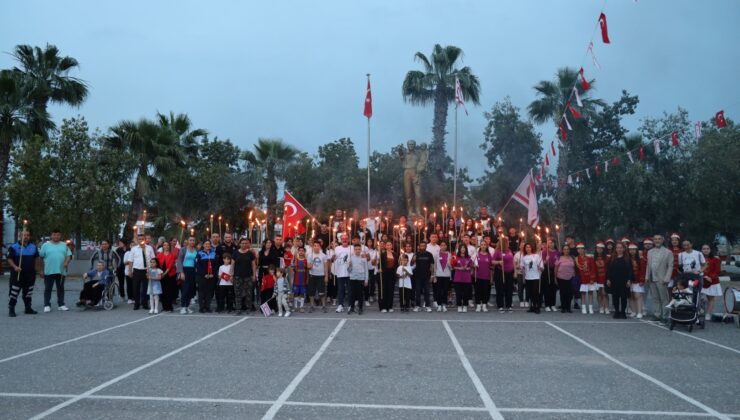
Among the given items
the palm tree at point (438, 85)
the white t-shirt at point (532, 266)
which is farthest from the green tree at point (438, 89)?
the white t-shirt at point (532, 266)

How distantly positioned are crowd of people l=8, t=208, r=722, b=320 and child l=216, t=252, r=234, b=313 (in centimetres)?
2

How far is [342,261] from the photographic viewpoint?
1420 cm

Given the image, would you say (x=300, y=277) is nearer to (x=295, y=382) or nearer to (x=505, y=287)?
(x=505, y=287)

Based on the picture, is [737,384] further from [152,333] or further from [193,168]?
[193,168]

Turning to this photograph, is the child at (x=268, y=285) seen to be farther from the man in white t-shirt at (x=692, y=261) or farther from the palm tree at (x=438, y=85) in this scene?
the palm tree at (x=438, y=85)

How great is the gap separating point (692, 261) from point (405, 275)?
6.42m

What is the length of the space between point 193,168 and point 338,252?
19.1 meters

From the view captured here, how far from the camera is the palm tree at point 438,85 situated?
29.9 metres

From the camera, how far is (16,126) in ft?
82.8

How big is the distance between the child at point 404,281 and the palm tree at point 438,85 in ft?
54.6

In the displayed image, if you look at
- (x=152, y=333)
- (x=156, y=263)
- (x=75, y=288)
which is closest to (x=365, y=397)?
(x=152, y=333)

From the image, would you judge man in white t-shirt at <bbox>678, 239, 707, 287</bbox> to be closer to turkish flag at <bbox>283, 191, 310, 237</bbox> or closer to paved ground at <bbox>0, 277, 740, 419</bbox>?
paved ground at <bbox>0, 277, 740, 419</bbox>

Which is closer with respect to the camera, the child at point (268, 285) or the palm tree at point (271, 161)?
the child at point (268, 285)

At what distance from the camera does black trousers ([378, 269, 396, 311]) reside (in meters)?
14.4
